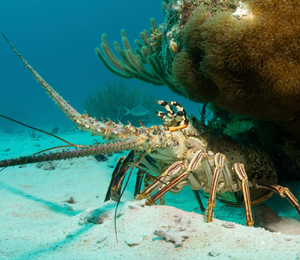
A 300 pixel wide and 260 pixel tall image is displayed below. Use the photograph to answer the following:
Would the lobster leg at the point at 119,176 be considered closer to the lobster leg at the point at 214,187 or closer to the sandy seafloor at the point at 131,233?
the sandy seafloor at the point at 131,233

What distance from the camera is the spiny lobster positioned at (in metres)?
1.91

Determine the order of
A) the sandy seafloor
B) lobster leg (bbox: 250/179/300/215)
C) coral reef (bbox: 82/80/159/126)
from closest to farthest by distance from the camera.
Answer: the sandy seafloor → lobster leg (bbox: 250/179/300/215) → coral reef (bbox: 82/80/159/126)

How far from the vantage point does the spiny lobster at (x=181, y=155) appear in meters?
1.91

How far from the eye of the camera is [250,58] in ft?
6.61

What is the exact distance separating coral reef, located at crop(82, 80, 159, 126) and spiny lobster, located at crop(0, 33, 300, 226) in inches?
345

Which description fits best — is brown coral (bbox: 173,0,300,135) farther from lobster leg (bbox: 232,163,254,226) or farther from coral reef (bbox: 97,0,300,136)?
lobster leg (bbox: 232,163,254,226)

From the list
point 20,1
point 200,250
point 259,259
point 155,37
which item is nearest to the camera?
point 259,259

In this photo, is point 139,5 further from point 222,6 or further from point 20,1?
point 222,6

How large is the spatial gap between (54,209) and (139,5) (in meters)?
112

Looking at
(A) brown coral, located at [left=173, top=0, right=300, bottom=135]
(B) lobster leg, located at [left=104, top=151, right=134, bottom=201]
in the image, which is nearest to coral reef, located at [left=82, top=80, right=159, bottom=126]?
(B) lobster leg, located at [left=104, top=151, right=134, bottom=201]

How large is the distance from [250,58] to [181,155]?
125cm

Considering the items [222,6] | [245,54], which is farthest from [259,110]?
[222,6]

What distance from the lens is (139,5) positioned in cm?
9675

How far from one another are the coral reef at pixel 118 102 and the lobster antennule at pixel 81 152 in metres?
9.51
